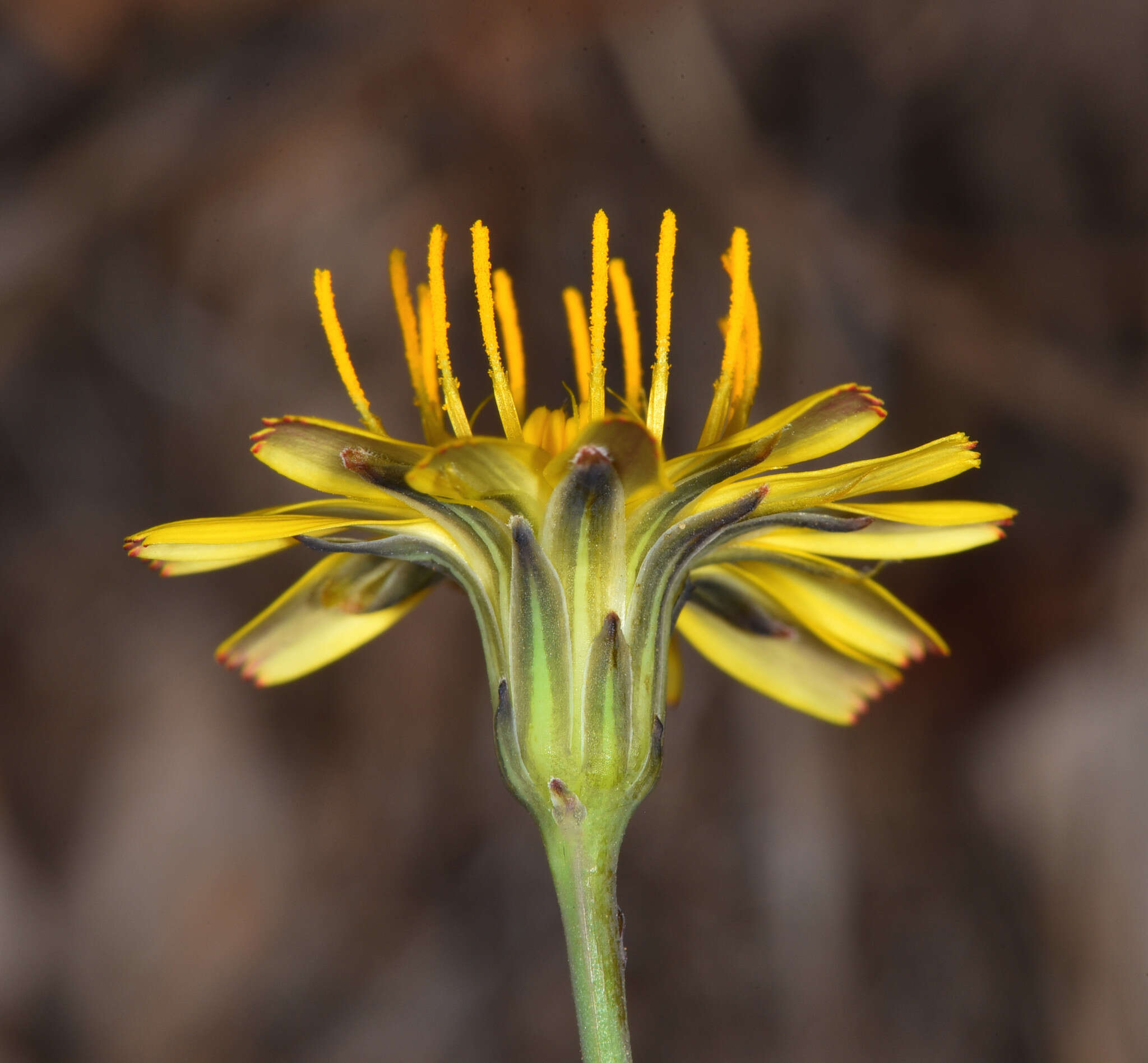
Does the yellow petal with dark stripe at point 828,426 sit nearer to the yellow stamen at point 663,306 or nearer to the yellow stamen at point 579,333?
the yellow stamen at point 663,306

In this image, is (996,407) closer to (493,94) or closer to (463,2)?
(493,94)

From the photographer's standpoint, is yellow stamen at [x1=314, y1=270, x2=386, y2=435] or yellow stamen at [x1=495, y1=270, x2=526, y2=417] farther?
yellow stamen at [x1=495, y1=270, x2=526, y2=417]

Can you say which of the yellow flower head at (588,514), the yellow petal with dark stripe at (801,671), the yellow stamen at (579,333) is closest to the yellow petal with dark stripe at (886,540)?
the yellow flower head at (588,514)

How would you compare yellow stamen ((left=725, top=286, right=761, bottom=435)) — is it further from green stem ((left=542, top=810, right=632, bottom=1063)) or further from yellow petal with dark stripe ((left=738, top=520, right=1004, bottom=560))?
green stem ((left=542, top=810, right=632, bottom=1063))

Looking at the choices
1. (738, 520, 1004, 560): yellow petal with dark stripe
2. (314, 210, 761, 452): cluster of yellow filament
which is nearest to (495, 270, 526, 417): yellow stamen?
(314, 210, 761, 452): cluster of yellow filament

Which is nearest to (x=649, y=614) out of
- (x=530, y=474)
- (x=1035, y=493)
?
(x=530, y=474)

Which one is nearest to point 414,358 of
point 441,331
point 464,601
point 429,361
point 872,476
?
point 429,361

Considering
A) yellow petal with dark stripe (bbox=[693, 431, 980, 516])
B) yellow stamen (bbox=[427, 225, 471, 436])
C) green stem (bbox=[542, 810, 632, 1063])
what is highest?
yellow stamen (bbox=[427, 225, 471, 436])
